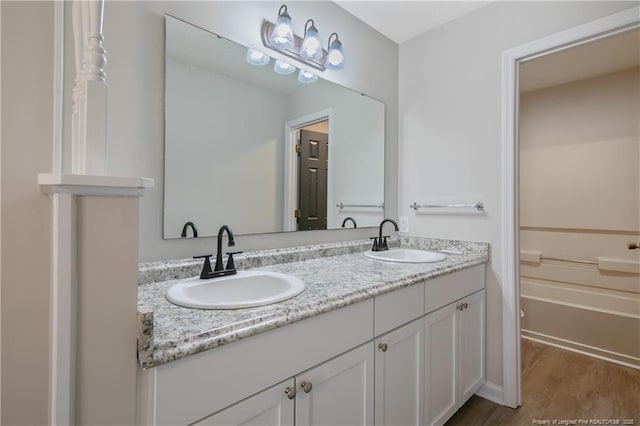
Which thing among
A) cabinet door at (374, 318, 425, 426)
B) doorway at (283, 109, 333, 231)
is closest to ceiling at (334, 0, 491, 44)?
doorway at (283, 109, 333, 231)

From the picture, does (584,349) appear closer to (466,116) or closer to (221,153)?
(466,116)

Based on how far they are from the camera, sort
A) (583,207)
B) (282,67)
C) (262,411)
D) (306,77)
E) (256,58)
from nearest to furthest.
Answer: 1. (262,411)
2. (256,58)
3. (282,67)
4. (306,77)
5. (583,207)

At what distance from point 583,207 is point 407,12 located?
234 cm

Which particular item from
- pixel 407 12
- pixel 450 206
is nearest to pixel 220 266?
pixel 450 206

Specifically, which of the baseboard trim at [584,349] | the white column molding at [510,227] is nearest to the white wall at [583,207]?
the baseboard trim at [584,349]

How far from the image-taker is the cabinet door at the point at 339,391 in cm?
91

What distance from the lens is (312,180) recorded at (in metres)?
1.76

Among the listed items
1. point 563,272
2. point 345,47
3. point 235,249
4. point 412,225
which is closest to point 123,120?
point 235,249

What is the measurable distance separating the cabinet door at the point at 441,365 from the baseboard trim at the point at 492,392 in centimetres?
41

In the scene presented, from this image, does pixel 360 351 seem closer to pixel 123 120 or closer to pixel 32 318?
pixel 32 318

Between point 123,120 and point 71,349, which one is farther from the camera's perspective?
point 123,120

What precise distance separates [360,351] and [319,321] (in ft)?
0.81

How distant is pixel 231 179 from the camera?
1.40 m

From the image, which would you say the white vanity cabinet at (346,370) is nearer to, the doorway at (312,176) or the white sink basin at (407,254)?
the white sink basin at (407,254)
